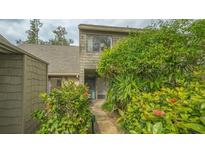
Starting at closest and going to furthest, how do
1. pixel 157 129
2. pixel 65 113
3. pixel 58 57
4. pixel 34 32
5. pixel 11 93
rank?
pixel 157 129, pixel 65 113, pixel 11 93, pixel 58 57, pixel 34 32

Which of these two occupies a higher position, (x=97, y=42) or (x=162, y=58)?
(x=97, y=42)

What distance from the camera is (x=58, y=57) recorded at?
15.5 meters

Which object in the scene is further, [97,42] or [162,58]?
[97,42]

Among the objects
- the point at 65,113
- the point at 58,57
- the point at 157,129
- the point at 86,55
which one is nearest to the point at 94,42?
the point at 86,55

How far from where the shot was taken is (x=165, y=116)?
1823mm

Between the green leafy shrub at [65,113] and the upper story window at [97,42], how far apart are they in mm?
7682

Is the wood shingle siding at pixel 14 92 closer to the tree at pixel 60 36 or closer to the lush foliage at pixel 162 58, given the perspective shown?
the lush foliage at pixel 162 58

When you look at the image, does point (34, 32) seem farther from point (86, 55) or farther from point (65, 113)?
point (65, 113)

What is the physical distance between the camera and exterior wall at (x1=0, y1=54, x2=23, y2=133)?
4.22 metres

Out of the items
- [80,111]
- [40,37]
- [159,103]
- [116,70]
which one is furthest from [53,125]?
[40,37]

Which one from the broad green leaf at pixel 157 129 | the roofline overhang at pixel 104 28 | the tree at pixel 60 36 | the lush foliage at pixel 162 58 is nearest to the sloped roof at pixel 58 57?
the roofline overhang at pixel 104 28

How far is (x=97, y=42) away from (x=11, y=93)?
745 centimetres

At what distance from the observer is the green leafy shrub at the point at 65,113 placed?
3.06m

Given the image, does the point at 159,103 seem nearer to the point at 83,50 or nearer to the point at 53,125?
the point at 53,125
